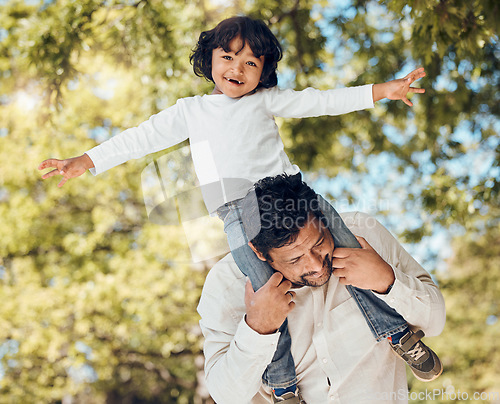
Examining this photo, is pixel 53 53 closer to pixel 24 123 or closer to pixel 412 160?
pixel 24 123

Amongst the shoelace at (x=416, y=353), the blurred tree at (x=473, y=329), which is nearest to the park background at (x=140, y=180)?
the blurred tree at (x=473, y=329)

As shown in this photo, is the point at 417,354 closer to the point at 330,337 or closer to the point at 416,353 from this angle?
the point at 416,353

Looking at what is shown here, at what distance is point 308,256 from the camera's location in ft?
5.75

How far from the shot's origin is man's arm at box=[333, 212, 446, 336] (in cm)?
176

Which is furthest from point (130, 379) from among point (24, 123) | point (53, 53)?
point (53, 53)

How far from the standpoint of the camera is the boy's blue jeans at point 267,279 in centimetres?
186

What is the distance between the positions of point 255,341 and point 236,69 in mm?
948

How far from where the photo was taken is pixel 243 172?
1891 millimetres

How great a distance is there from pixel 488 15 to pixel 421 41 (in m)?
0.43

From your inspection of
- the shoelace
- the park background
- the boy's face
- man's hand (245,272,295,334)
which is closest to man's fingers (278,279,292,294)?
man's hand (245,272,295,334)

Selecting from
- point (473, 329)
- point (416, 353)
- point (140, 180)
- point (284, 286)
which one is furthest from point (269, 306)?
point (473, 329)

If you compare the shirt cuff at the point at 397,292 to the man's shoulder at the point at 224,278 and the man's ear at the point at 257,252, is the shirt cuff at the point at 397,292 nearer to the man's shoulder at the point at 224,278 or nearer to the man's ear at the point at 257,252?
the man's ear at the point at 257,252

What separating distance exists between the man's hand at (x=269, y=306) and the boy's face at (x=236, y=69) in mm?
699

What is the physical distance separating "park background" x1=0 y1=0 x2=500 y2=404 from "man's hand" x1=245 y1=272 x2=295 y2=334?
8.60 ft
